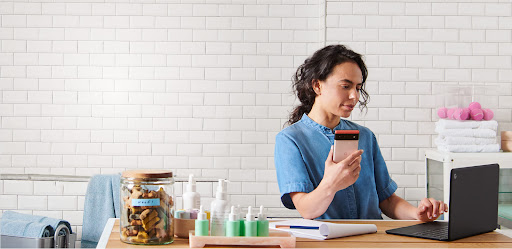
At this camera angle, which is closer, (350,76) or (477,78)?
(350,76)

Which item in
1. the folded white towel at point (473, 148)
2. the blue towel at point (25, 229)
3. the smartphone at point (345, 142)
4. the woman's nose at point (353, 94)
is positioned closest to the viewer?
the smartphone at point (345, 142)

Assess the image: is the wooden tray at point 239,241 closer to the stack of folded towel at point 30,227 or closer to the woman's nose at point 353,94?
the woman's nose at point 353,94

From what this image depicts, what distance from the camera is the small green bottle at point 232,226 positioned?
1944mm

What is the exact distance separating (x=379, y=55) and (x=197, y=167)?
1.60 meters

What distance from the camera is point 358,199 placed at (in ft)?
9.48

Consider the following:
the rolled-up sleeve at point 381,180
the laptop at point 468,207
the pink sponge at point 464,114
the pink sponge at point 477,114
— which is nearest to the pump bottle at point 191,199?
the laptop at point 468,207

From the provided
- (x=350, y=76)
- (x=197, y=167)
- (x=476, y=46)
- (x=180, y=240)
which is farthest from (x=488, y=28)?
(x=180, y=240)

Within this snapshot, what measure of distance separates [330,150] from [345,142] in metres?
0.39

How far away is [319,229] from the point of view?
2.13 m

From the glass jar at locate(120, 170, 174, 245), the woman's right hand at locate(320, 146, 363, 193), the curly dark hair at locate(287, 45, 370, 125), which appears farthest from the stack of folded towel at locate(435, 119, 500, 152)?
the glass jar at locate(120, 170, 174, 245)

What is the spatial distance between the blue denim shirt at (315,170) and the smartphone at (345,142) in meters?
0.44

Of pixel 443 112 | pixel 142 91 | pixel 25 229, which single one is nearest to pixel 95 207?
pixel 25 229

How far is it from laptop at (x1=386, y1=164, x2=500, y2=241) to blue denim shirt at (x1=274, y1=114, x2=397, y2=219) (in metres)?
0.49

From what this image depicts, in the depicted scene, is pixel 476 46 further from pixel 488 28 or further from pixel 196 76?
pixel 196 76
